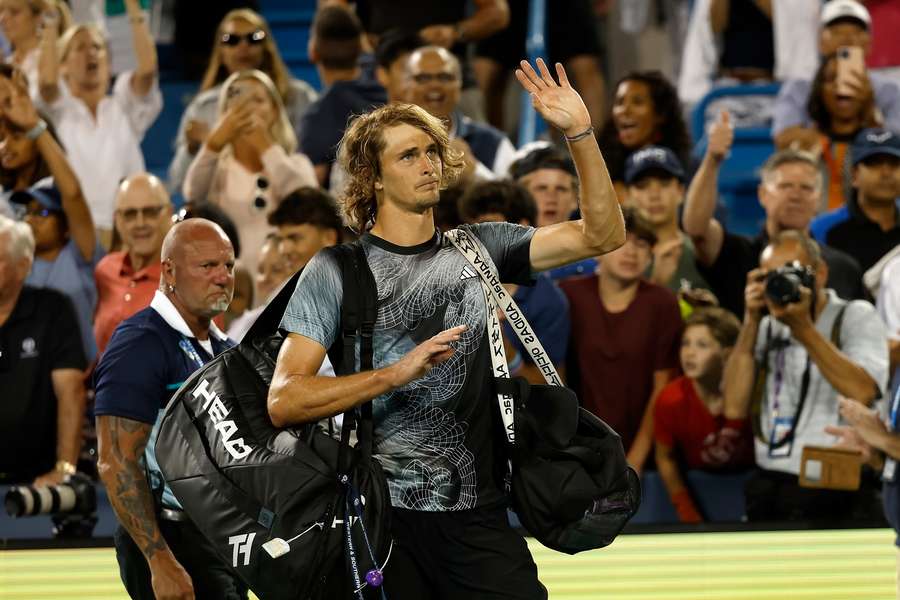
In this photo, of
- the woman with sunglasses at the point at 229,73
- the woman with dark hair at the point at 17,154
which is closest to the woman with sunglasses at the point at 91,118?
the woman with sunglasses at the point at 229,73

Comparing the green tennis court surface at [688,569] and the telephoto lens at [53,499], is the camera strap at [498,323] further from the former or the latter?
the telephoto lens at [53,499]

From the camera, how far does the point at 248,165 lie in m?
7.59

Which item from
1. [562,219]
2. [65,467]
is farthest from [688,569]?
[65,467]

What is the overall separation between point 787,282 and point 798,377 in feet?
1.70

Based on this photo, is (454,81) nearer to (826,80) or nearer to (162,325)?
(826,80)

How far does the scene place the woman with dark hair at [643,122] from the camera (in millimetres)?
7742

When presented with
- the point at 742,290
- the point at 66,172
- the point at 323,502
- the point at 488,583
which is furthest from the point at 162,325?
the point at 742,290

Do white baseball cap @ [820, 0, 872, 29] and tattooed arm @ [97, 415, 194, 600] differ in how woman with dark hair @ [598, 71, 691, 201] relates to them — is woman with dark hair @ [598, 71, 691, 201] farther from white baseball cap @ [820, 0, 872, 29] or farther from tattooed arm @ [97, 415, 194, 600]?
tattooed arm @ [97, 415, 194, 600]

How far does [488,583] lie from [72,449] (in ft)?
10.2

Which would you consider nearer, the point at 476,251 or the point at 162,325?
the point at 476,251

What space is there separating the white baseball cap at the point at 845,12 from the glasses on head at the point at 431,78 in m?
2.42

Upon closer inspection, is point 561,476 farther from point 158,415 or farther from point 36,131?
point 36,131

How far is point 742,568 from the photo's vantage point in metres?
5.62

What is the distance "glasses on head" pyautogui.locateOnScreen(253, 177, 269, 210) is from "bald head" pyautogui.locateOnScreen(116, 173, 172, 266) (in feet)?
2.46
